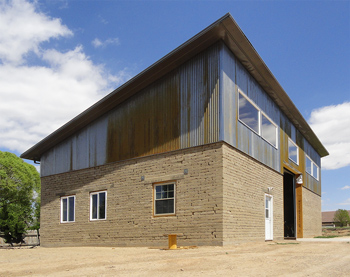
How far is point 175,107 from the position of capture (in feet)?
57.6

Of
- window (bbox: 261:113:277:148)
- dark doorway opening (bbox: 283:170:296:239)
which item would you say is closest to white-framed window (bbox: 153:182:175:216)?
window (bbox: 261:113:277:148)

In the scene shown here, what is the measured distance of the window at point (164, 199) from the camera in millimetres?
16969

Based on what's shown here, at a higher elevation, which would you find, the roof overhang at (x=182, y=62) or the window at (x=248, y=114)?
the roof overhang at (x=182, y=62)

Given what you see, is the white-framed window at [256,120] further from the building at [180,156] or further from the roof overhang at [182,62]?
the roof overhang at [182,62]

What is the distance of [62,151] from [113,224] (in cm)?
631

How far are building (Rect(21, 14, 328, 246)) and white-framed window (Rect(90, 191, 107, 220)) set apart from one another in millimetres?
51

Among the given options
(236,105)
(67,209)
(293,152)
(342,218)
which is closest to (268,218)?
(236,105)

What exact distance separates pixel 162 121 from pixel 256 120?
4.65 m

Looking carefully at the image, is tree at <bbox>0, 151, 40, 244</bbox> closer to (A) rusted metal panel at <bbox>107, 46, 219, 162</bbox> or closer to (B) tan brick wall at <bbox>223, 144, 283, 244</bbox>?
(A) rusted metal panel at <bbox>107, 46, 219, 162</bbox>

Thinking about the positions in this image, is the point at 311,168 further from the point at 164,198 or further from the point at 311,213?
the point at 164,198

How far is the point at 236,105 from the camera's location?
17.0 meters

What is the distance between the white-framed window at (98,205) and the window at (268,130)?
28.1ft

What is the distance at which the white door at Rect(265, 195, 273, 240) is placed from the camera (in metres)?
19.7

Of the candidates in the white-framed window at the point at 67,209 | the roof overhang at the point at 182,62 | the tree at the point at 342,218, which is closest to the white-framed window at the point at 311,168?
the roof overhang at the point at 182,62
